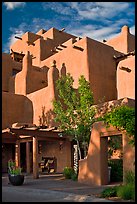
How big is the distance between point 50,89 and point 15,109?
5184mm

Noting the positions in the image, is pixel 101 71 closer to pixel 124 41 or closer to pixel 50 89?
pixel 50 89

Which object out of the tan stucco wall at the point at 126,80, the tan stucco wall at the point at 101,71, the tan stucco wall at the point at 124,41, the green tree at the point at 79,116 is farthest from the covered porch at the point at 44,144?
the tan stucco wall at the point at 124,41

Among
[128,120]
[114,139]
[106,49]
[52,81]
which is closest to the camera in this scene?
[128,120]

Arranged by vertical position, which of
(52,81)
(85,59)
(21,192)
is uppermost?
(85,59)

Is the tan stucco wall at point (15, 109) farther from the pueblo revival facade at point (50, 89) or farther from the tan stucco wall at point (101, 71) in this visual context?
the tan stucco wall at point (101, 71)

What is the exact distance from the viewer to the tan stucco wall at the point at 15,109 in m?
27.6

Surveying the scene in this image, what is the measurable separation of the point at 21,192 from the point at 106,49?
1695cm

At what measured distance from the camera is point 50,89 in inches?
969

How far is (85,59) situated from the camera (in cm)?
2562

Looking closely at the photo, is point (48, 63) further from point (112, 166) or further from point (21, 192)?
point (21, 192)

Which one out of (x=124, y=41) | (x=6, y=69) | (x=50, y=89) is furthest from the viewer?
(x=6, y=69)

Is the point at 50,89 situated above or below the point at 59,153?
above

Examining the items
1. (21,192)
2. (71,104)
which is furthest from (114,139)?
(21,192)

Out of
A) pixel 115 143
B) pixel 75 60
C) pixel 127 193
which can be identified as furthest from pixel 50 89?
pixel 127 193
